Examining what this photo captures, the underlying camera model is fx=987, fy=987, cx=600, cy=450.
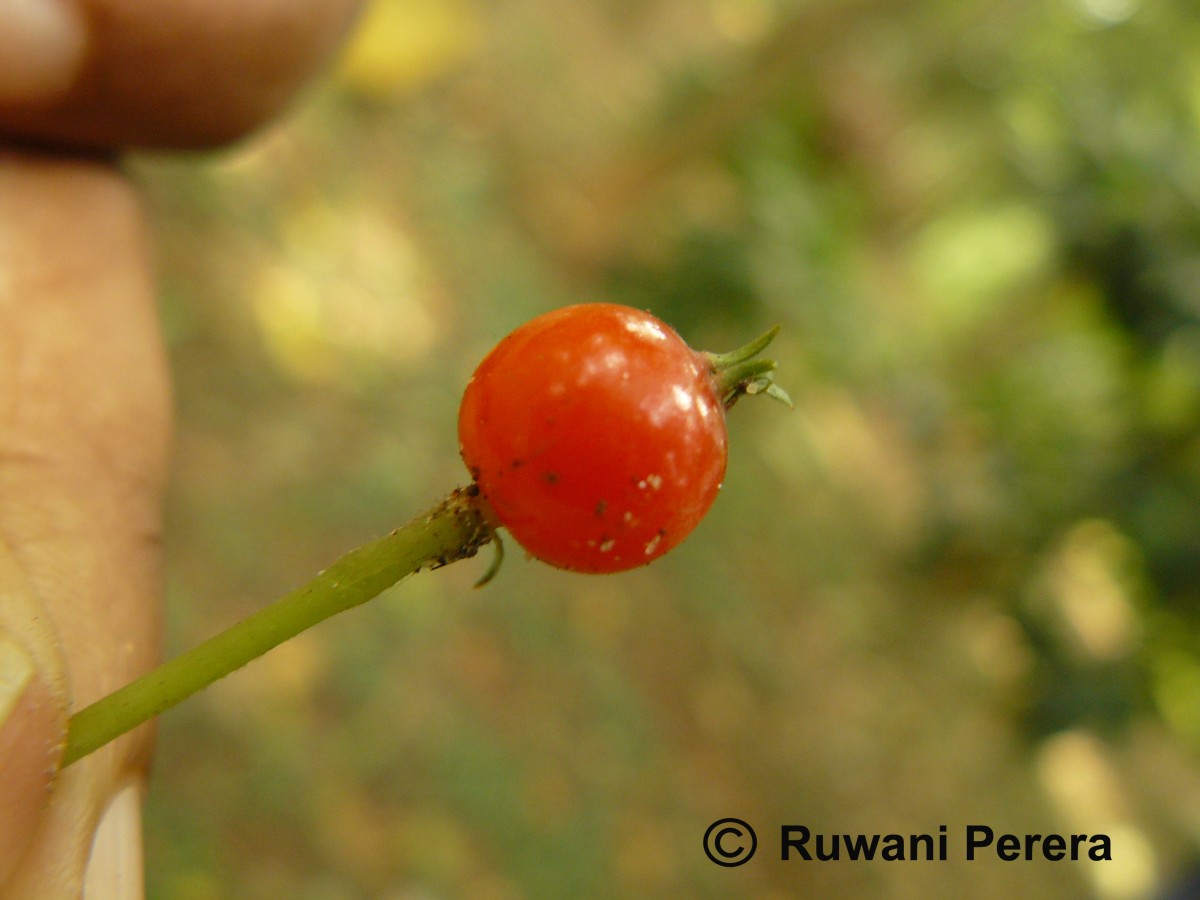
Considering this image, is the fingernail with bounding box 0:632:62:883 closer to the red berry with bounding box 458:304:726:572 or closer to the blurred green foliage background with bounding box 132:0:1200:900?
the red berry with bounding box 458:304:726:572

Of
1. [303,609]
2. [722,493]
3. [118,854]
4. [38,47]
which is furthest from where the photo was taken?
[722,493]

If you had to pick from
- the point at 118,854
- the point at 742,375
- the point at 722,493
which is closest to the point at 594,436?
the point at 742,375

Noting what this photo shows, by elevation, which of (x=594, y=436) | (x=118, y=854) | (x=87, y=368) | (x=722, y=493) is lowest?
(x=118, y=854)

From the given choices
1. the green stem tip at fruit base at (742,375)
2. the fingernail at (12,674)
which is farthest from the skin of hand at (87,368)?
the green stem tip at fruit base at (742,375)

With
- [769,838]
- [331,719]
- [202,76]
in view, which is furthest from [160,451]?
[769,838]

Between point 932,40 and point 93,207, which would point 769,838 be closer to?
point 93,207

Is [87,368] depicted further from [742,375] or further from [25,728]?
[742,375]

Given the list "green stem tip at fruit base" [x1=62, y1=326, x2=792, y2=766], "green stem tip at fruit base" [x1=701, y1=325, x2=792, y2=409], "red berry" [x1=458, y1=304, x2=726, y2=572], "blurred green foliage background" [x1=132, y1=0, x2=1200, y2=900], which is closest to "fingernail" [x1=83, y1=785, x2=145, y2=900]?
"green stem tip at fruit base" [x1=62, y1=326, x2=792, y2=766]
